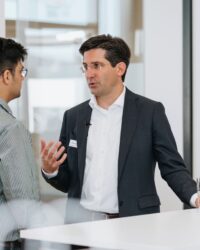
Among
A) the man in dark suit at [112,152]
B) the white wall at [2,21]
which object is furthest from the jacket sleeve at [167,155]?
the white wall at [2,21]

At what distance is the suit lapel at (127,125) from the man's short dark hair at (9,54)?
0.73 m

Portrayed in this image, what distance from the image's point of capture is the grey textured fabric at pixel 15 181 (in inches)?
104

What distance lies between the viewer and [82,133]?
345cm

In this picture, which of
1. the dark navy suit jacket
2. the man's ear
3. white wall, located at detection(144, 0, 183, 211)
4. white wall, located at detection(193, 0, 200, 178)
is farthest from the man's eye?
white wall, located at detection(193, 0, 200, 178)

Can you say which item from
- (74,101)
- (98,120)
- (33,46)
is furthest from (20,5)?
(98,120)

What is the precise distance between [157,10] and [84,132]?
172 cm

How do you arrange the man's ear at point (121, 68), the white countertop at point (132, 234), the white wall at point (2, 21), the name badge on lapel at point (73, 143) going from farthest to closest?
1. the white wall at point (2, 21)
2. the man's ear at point (121, 68)
3. the name badge on lapel at point (73, 143)
4. the white countertop at point (132, 234)

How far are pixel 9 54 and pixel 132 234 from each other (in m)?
1.29

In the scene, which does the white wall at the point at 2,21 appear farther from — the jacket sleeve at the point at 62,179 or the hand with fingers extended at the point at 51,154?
the hand with fingers extended at the point at 51,154

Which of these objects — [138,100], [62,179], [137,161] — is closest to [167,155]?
[137,161]

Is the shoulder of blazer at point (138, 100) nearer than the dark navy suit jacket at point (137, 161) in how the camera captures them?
No

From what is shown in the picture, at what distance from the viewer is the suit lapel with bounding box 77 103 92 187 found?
3.36 meters

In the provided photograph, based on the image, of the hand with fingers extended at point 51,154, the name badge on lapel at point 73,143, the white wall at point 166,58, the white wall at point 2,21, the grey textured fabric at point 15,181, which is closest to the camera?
the grey textured fabric at point 15,181

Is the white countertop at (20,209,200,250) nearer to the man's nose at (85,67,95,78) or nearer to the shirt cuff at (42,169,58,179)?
the shirt cuff at (42,169,58,179)
